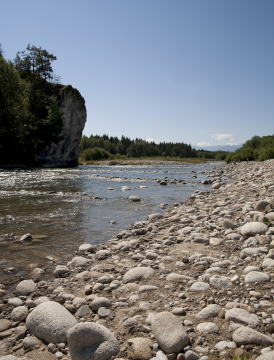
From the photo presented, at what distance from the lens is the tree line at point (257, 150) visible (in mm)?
56438

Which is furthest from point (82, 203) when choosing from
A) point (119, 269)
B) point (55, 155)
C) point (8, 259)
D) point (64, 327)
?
point (55, 155)

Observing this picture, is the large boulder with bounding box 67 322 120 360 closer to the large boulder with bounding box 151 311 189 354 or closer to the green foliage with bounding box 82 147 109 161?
the large boulder with bounding box 151 311 189 354

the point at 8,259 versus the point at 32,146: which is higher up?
the point at 32,146

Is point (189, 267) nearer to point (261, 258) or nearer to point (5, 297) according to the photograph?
point (261, 258)

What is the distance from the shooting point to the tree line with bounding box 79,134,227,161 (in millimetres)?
89188

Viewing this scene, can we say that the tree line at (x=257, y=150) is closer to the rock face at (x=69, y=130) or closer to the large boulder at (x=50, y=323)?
the rock face at (x=69, y=130)

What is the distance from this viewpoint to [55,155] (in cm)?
5056

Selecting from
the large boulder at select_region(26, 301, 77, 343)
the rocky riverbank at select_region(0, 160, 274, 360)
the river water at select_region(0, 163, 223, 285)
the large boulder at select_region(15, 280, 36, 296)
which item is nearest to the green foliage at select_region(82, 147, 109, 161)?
the river water at select_region(0, 163, 223, 285)

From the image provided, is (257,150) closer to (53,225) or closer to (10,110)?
(10,110)

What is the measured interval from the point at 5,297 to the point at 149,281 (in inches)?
83.4

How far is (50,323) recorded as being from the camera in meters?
2.59

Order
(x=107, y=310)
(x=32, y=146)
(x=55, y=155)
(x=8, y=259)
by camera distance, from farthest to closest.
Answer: (x=55, y=155) < (x=32, y=146) < (x=8, y=259) < (x=107, y=310)

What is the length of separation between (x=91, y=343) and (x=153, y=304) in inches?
38.8

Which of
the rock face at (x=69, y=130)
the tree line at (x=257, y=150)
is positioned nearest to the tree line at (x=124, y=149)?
the rock face at (x=69, y=130)
